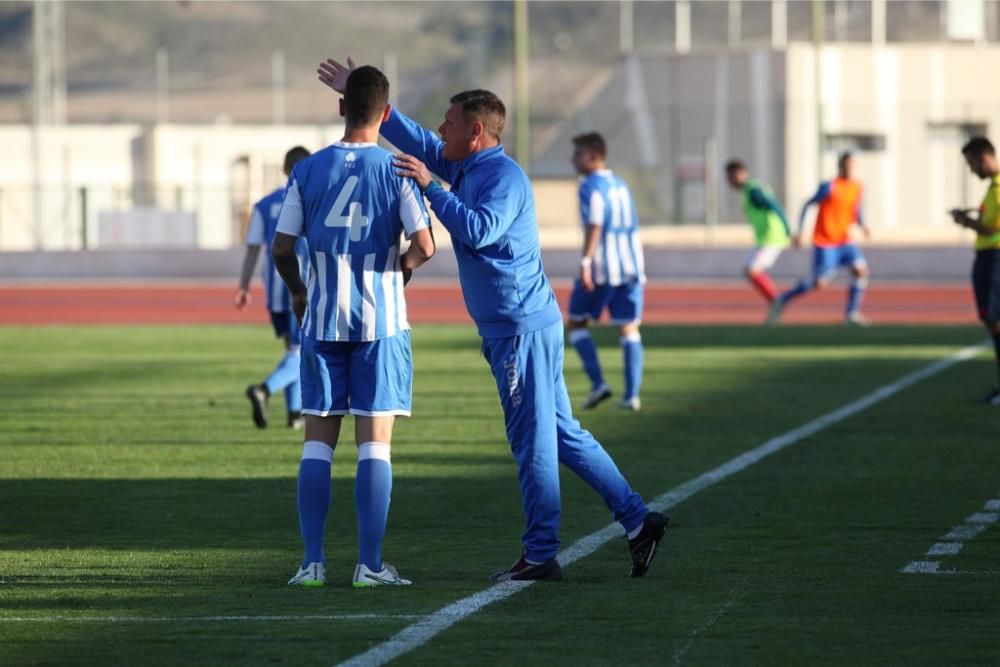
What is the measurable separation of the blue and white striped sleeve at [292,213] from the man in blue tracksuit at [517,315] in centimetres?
48

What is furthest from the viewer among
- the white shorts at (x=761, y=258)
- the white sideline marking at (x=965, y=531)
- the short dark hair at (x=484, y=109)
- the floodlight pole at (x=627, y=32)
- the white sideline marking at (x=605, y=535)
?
the floodlight pole at (x=627, y=32)

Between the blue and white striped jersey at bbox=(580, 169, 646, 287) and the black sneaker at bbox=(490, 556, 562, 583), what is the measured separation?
24.6ft

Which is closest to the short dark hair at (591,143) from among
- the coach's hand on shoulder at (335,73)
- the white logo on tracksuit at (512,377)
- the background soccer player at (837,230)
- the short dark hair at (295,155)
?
the short dark hair at (295,155)

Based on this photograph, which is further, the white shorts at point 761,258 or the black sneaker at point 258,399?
the white shorts at point 761,258

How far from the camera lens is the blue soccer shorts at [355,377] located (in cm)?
772

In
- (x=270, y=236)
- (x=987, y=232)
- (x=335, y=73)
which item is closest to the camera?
(x=335, y=73)

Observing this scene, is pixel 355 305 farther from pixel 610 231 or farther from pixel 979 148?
pixel 979 148

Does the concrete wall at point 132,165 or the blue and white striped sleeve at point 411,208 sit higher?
the concrete wall at point 132,165

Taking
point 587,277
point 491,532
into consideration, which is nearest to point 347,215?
point 491,532

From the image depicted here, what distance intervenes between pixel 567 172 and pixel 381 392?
5941 centimetres

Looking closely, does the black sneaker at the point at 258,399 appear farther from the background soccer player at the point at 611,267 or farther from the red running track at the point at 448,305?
the red running track at the point at 448,305

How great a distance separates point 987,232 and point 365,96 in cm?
840

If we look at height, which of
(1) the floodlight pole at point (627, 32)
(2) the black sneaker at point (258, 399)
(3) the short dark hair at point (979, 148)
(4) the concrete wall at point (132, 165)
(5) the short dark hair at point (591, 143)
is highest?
(1) the floodlight pole at point (627, 32)

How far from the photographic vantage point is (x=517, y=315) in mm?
7762
